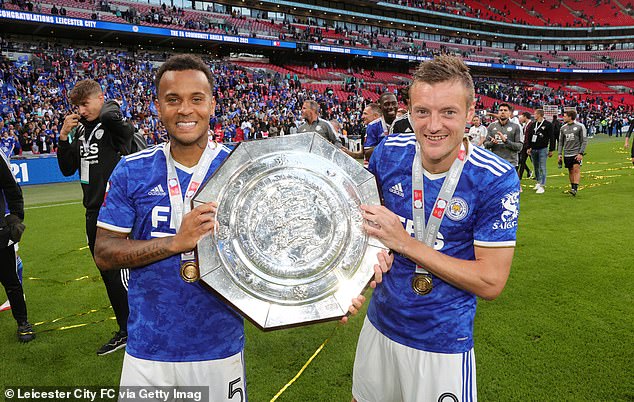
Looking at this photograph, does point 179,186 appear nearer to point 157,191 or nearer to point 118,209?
point 157,191

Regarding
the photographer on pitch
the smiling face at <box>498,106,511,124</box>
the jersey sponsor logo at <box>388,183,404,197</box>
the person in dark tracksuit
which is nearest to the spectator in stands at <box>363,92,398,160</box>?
the smiling face at <box>498,106,511,124</box>

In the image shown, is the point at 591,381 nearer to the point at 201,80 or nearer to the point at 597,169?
the point at 201,80

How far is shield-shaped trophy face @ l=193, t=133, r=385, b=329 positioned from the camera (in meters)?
1.50

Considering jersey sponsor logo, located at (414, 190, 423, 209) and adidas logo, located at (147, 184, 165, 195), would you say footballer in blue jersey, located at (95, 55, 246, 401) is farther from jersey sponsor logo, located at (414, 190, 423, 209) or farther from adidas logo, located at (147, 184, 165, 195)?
jersey sponsor logo, located at (414, 190, 423, 209)

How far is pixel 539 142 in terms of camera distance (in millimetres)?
10203

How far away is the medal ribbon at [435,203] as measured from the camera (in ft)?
5.94

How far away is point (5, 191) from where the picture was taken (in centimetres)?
381

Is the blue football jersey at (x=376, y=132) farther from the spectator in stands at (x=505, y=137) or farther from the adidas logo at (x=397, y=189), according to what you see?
the adidas logo at (x=397, y=189)

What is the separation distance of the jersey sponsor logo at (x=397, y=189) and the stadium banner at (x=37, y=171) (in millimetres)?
13422

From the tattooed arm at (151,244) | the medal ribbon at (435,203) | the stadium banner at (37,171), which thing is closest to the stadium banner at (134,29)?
the stadium banner at (37,171)

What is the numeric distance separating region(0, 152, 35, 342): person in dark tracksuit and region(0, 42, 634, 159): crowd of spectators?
13.0 metres

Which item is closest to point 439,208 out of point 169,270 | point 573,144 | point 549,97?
point 169,270

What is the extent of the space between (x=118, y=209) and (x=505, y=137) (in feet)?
29.4

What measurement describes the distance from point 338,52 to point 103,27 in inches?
866
